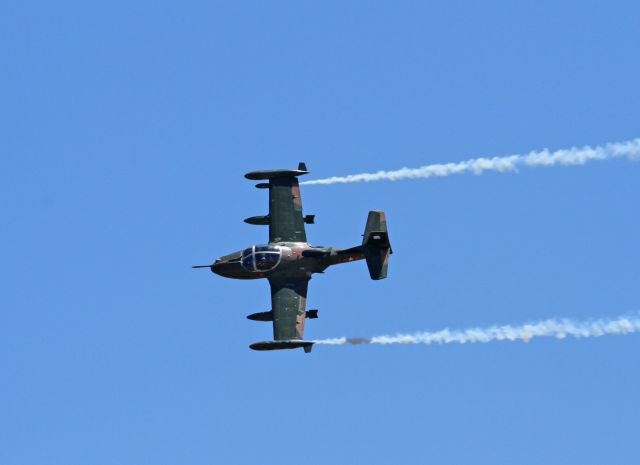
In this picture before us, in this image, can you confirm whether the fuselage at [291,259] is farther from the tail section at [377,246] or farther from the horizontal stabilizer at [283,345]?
the horizontal stabilizer at [283,345]

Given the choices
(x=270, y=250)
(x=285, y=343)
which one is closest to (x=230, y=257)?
(x=270, y=250)

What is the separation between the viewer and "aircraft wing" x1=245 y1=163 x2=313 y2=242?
67.0 m

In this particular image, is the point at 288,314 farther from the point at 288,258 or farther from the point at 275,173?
the point at 275,173

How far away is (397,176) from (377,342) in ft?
33.7

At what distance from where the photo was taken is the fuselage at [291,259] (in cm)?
6506

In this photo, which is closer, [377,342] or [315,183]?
[377,342]

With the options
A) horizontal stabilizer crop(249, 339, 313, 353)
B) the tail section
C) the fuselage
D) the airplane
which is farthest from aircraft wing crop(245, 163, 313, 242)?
horizontal stabilizer crop(249, 339, 313, 353)

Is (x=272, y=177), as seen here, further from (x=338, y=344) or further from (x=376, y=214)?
(x=338, y=344)

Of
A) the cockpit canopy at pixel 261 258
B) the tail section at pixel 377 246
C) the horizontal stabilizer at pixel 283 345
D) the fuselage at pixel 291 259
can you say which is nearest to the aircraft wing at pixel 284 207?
the fuselage at pixel 291 259

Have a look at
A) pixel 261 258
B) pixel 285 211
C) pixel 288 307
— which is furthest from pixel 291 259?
pixel 285 211

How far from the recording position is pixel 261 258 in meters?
65.4

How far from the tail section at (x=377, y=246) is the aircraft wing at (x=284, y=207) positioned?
14.2ft

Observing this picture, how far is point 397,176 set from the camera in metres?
66.3

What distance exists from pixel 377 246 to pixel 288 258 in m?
5.13
